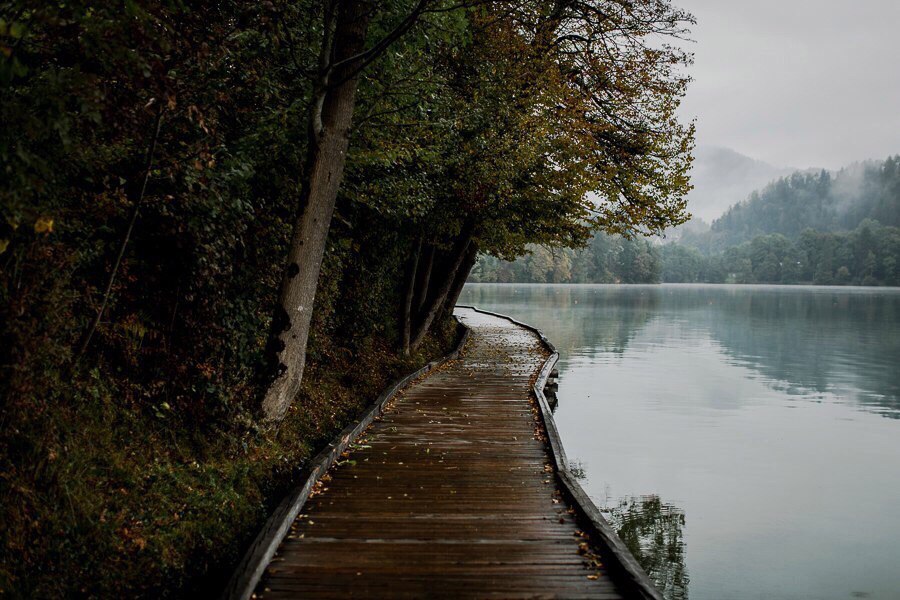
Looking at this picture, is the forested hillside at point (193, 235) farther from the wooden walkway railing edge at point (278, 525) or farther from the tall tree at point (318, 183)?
the wooden walkway railing edge at point (278, 525)

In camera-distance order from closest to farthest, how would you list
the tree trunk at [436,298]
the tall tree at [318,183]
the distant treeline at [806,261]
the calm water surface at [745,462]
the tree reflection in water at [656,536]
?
1. the tall tree at [318,183]
2. the tree reflection in water at [656,536]
3. the calm water surface at [745,462]
4. the tree trunk at [436,298]
5. the distant treeline at [806,261]

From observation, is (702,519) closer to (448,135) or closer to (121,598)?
(448,135)

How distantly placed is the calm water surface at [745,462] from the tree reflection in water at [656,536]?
3cm

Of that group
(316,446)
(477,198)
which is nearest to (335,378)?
(316,446)

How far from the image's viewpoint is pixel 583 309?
192ft

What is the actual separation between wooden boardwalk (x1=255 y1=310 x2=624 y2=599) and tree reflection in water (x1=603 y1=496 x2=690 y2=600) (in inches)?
93.5

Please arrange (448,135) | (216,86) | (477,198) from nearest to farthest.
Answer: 1. (216,86)
2. (448,135)
3. (477,198)

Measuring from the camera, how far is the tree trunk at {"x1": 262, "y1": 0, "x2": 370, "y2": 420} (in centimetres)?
Result: 673

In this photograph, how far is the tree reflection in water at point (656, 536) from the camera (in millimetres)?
8547

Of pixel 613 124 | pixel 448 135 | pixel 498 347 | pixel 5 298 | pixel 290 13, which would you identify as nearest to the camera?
pixel 5 298

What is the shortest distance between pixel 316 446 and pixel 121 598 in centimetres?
453

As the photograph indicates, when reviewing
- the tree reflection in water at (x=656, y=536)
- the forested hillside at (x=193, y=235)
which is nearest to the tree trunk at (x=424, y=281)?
the forested hillside at (x=193, y=235)

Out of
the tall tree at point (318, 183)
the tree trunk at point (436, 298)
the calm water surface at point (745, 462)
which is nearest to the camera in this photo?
the tall tree at point (318, 183)

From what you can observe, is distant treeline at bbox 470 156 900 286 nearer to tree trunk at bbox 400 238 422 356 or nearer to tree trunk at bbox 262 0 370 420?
tree trunk at bbox 400 238 422 356
